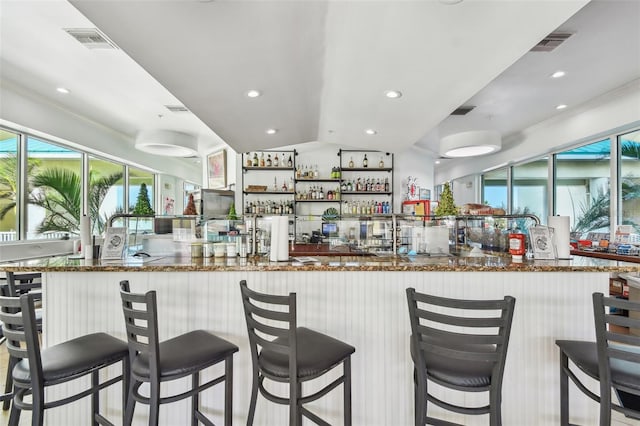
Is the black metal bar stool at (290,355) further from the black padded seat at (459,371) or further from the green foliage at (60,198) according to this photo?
the green foliage at (60,198)

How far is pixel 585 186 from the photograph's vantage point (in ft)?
16.6

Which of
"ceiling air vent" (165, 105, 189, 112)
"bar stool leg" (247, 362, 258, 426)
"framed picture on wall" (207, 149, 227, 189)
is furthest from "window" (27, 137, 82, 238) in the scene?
"bar stool leg" (247, 362, 258, 426)

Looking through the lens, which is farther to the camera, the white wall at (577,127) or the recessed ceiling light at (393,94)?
the white wall at (577,127)

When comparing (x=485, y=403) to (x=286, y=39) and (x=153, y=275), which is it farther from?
(x=286, y=39)

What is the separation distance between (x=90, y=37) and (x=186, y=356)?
10.2 ft

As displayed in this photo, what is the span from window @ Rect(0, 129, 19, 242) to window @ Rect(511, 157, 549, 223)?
8.40m

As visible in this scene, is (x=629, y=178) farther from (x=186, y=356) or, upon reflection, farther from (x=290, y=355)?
(x=186, y=356)

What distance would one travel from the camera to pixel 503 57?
2291 millimetres

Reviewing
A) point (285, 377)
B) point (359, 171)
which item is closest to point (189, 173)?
point (359, 171)

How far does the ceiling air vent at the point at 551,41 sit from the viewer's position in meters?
2.87

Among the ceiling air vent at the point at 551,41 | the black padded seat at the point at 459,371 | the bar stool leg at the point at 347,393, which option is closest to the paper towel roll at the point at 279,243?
the bar stool leg at the point at 347,393

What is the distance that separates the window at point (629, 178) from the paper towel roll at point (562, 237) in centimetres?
270

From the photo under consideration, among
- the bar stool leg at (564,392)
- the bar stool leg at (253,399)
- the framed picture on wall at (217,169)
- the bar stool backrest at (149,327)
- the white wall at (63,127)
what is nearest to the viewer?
the bar stool backrest at (149,327)

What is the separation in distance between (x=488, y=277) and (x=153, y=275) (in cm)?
221
